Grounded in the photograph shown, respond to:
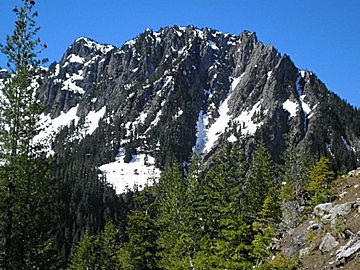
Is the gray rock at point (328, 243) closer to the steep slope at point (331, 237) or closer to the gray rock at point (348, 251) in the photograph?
the steep slope at point (331, 237)

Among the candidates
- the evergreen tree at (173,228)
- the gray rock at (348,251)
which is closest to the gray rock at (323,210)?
the gray rock at (348,251)

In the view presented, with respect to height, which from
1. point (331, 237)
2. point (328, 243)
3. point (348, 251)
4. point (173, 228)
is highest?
point (173, 228)

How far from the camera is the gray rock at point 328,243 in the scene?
2391 cm

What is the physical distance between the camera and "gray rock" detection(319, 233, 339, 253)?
78.4 feet

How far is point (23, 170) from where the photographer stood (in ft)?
66.0

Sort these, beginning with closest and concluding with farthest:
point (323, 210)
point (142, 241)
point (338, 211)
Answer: point (338, 211), point (323, 210), point (142, 241)

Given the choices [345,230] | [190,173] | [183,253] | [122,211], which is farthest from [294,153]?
[122,211]

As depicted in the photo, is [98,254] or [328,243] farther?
[98,254]

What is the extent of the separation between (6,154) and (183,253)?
24778 millimetres

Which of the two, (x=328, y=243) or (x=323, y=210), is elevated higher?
(x=323, y=210)

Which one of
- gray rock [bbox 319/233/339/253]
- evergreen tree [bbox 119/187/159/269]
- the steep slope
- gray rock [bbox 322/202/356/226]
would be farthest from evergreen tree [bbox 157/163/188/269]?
gray rock [bbox 319/233/339/253]

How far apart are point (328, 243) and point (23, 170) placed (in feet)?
54.5

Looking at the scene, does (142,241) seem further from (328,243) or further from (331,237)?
(331,237)

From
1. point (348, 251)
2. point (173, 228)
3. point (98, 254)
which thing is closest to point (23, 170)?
point (348, 251)
